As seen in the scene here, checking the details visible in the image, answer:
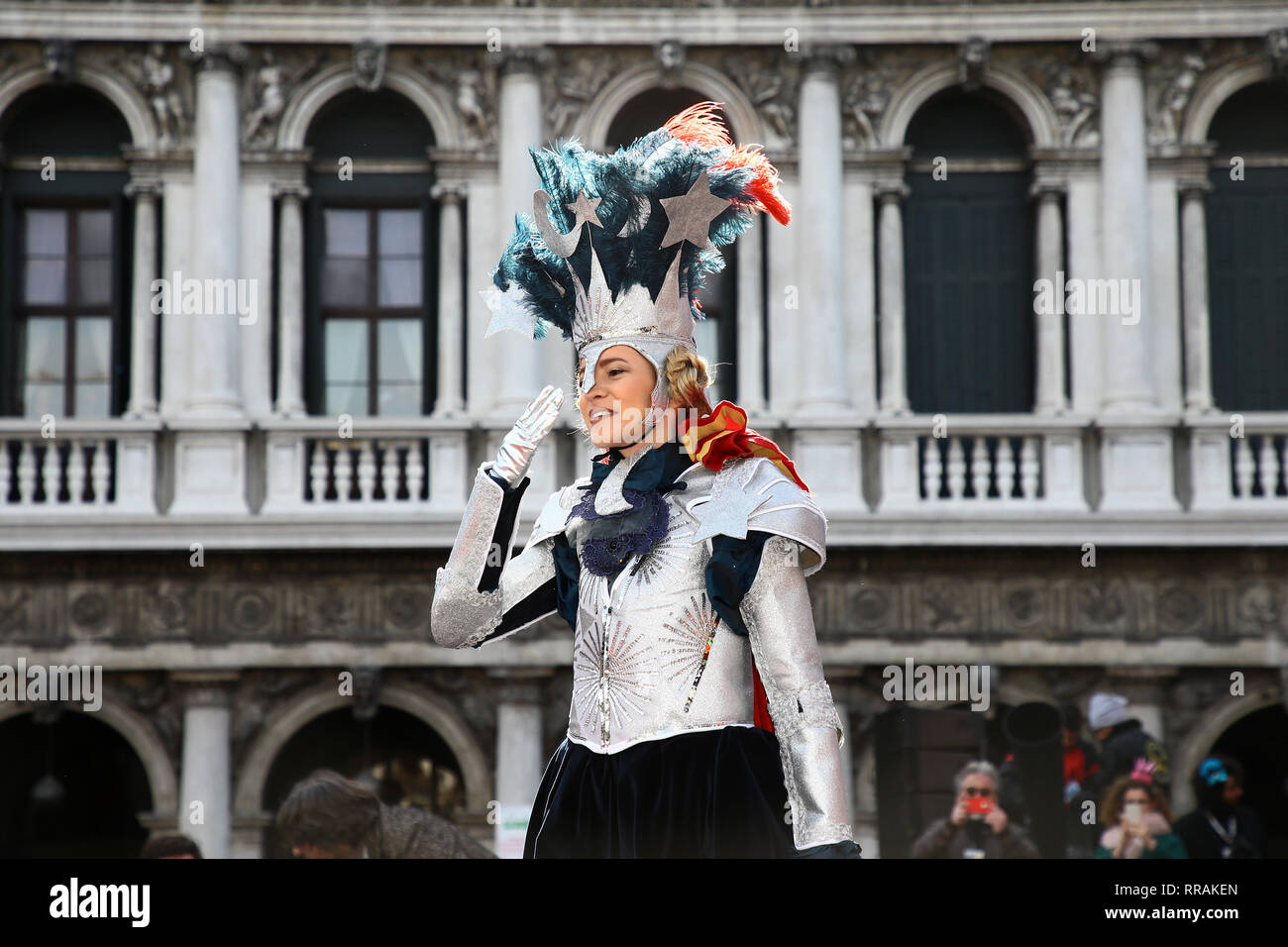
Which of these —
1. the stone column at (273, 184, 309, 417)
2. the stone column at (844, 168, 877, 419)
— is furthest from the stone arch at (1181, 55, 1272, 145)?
the stone column at (273, 184, 309, 417)

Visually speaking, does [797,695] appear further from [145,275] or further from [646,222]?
[145,275]

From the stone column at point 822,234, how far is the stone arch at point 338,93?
97.9 inches

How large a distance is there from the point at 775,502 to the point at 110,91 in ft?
34.9

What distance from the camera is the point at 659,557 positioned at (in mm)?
4168

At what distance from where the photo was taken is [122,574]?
42.4ft

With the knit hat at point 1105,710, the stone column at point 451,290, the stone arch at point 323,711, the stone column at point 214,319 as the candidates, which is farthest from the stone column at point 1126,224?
the stone column at point 214,319

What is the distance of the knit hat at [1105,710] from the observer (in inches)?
494

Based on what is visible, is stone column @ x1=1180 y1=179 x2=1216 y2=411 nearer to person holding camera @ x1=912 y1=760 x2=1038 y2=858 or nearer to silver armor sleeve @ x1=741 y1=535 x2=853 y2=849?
person holding camera @ x1=912 y1=760 x2=1038 y2=858

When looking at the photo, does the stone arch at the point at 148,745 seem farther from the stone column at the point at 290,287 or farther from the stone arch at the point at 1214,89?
the stone arch at the point at 1214,89

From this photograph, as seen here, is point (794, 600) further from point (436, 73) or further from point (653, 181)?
point (436, 73)

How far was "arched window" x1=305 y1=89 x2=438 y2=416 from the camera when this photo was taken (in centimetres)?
1376

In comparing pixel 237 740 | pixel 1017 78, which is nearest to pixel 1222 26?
pixel 1017 78

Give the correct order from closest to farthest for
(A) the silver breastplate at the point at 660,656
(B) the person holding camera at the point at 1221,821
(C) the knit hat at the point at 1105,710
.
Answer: (A) the silver breastplate at the point at 660,656 < (B) the person holding camera at the point at 1221,821 < (C) the knit hat at the point at 1105,710

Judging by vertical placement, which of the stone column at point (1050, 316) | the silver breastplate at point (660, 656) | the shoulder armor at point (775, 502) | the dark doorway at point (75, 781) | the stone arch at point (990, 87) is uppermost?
the stone arch at point (990, 87)
